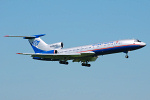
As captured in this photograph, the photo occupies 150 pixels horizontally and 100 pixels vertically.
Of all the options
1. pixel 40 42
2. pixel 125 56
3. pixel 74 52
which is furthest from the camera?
pixel 40 42

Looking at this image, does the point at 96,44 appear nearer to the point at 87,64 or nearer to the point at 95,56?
the point at 95,56

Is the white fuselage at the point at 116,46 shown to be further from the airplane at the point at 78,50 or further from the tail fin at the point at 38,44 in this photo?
the tail fin at the point at 38,44

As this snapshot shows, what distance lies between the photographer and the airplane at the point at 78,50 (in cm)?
5106

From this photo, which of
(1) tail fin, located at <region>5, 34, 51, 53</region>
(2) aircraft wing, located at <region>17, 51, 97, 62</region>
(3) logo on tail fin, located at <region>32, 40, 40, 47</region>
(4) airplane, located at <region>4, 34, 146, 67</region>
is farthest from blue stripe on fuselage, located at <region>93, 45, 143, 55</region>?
(3) logo on tail fin, located at <region>32, 40, 40, 47</region>

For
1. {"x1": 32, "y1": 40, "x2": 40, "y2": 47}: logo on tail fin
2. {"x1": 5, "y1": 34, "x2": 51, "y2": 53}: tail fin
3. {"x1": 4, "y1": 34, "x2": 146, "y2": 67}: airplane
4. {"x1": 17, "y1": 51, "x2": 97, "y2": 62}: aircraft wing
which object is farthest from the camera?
{"x1": 32, "y1": 40, "x2": 40, "y2": 47}: logo on tail fin

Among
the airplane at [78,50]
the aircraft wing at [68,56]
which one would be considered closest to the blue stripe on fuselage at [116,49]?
the airplane at [78,50]

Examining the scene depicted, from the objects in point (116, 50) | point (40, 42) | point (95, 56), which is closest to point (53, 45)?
point (40, 42)

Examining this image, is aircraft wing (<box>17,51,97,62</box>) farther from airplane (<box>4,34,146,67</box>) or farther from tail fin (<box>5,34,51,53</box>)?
tail fin (<box>5,34,51,53</box>)

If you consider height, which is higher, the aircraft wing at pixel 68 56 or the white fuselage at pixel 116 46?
the white fuselage at pixel 116 46

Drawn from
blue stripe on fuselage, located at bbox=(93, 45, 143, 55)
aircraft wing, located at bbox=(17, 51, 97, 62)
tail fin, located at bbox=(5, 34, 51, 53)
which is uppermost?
tail fin, located at bbox=(5, 34, 51, 53)

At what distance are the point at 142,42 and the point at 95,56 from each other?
7547 millimetres

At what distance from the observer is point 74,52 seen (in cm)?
5472

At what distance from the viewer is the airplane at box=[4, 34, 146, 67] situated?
51.1m

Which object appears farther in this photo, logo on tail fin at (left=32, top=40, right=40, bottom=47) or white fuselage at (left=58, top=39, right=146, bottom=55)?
logo on tail fin at (left=32, top=40, right=40, bottom=47)
